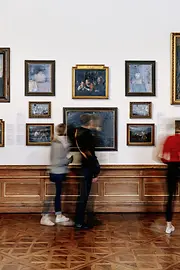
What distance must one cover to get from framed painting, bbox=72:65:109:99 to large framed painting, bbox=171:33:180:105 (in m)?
1.42

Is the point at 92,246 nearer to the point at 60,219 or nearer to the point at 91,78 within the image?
the point at 60,219

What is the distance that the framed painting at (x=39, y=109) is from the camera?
26.2ft

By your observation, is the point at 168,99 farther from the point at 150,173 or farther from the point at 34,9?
the point at 34,9

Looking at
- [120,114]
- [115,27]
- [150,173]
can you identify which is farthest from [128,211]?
[115,27]

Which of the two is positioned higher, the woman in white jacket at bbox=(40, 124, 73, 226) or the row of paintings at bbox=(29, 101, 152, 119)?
the row of paintings at bbox=(29, 101, 152, 119)

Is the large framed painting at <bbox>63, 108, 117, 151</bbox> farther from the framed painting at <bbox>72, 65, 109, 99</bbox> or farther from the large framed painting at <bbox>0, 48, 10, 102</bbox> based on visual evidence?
the large framed painting at <bbox>0, 48, 10, 102</bbox>

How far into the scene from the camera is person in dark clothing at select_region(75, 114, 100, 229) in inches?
256

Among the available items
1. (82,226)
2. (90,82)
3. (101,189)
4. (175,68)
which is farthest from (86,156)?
(175,68)

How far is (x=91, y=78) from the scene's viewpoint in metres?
8.02

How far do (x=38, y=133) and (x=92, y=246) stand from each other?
3.10 meters

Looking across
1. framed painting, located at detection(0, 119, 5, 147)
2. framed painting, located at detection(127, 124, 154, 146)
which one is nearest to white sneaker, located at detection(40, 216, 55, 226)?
framed painting, located at detection(0, 119, 5, 147)

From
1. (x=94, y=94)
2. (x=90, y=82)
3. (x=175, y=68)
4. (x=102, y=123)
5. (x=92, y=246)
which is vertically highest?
(x=175, y=68)

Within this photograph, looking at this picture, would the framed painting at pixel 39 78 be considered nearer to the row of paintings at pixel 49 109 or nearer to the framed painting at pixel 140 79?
the row of paintings at pixel 49 109


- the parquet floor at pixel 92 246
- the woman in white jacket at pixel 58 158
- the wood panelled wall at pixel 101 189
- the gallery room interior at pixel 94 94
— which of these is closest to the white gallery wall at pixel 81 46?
the gallery room interior at pixel 94 94
